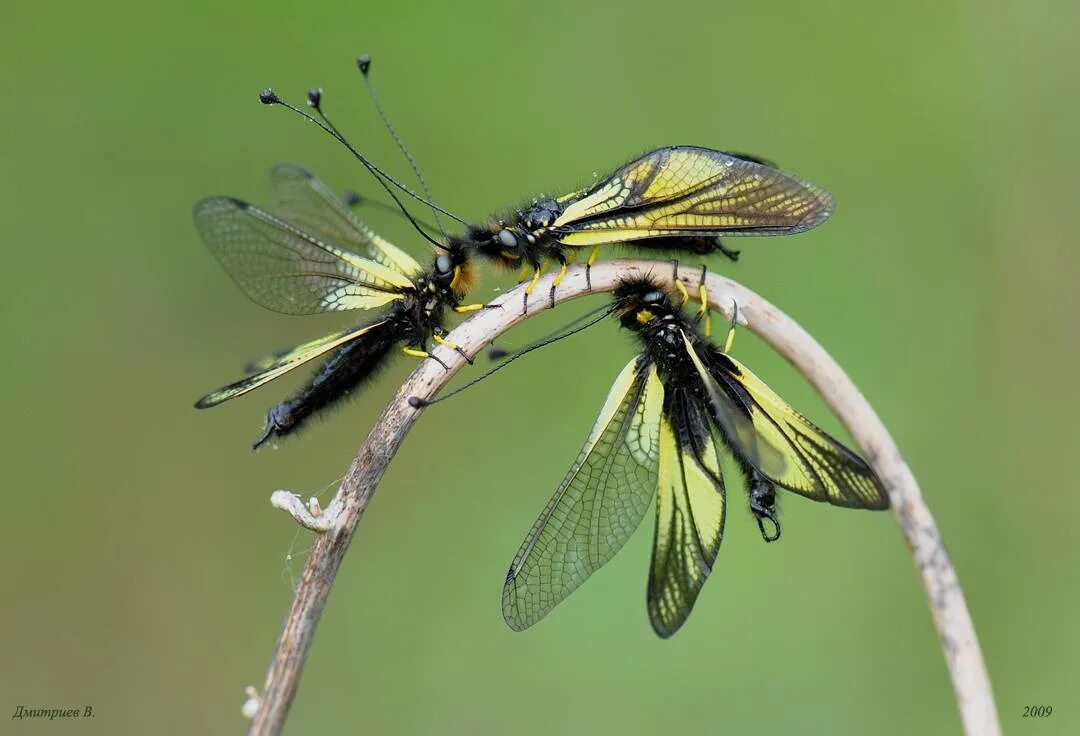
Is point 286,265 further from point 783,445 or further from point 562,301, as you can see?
point 783,445

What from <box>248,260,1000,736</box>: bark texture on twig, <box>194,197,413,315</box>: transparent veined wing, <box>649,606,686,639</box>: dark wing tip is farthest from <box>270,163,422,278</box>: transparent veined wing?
<box>649,606,686,639</box>: dark wing tip

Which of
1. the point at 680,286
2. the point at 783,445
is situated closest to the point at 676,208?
the point at 680,286

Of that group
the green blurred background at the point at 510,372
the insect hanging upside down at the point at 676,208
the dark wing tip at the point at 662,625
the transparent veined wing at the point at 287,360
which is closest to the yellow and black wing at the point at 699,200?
the insect hanging upside down at the point at 676,208

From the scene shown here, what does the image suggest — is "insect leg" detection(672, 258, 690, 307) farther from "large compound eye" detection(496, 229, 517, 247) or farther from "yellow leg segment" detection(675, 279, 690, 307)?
"large compound eye" detection(496, 229, 517, 247)

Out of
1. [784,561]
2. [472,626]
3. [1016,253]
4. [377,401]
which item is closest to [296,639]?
[472,626]

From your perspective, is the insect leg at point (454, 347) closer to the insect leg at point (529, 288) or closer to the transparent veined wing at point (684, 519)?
the insect leg at point (529, 288)
